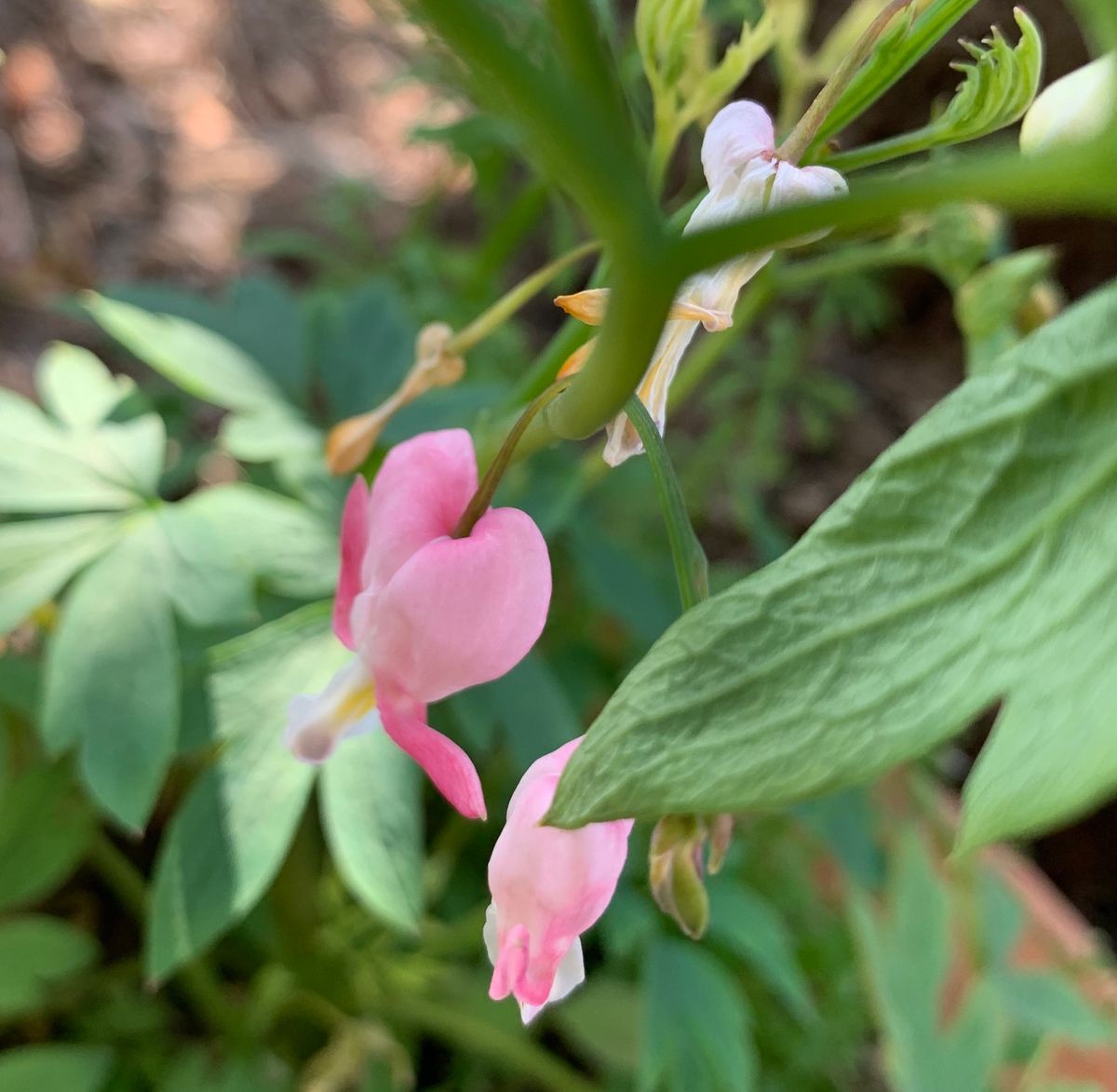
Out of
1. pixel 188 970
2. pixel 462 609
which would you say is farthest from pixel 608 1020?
pixel 462 609

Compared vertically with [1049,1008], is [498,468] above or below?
above

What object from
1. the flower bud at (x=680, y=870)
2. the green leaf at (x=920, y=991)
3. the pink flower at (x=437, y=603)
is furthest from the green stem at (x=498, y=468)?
the green leaf at (x=920, y=991)

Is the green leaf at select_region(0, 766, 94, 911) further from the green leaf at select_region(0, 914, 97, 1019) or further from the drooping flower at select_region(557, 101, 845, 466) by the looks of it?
the drooping flower at select_region(557, 101, 845, 466)

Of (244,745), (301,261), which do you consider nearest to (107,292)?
(244,745)

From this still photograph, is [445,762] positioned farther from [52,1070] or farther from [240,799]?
[52,1070]

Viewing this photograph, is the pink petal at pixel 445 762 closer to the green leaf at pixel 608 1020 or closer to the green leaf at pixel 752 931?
the green leaf at pixel 752 931
